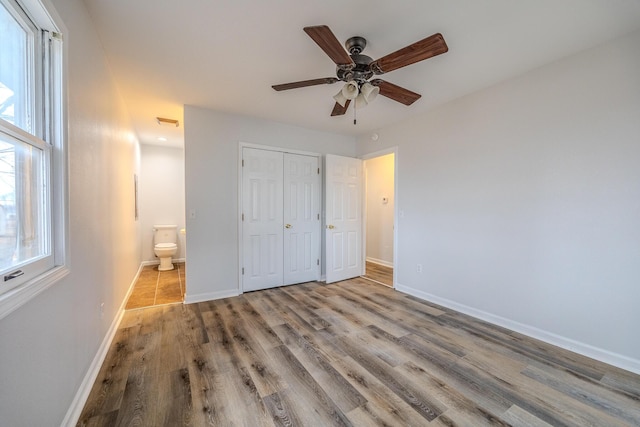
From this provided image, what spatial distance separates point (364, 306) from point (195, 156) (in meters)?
2.86

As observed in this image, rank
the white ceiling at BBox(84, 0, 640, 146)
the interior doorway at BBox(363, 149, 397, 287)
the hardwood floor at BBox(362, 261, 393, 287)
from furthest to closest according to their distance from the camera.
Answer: the interior doorway at BBox(363, 149, 397, 287) < the hardwood floor at BBox(362, 261, 393, 287) < the white ceiling at BBox(84, 0, 640, 146)

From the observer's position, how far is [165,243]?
16.6 feet

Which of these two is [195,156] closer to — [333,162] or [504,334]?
[333,162]

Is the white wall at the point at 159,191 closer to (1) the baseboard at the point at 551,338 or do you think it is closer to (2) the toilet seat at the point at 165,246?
(2) the toilet seat at the point at 165,246

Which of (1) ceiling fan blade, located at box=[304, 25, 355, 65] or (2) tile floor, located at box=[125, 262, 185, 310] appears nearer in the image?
(1) ceiling fan blade, located at box=[304, 25, 355, 65]

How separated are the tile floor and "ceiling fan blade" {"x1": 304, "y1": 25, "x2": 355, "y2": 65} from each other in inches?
130

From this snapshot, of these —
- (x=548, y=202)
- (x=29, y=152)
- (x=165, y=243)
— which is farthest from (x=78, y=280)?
(x=165, y=243)

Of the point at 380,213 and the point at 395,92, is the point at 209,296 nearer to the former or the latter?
the point at 395,92

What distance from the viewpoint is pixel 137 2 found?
1.64 metres

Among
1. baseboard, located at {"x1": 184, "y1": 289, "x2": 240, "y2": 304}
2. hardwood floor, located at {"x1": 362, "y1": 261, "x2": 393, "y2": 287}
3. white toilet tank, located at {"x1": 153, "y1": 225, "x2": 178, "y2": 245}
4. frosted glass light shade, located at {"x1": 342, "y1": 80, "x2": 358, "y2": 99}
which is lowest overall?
hardwood floor, located at {"x1": 362, "y1": 261, "x2": 393, "y2": 287}

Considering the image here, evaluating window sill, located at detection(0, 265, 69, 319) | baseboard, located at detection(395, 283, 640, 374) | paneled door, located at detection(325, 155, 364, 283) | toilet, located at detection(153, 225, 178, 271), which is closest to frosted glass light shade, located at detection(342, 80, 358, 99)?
paneled door, located at detection(325, 155, 364, 283)

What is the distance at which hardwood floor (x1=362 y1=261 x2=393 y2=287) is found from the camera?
167 inches

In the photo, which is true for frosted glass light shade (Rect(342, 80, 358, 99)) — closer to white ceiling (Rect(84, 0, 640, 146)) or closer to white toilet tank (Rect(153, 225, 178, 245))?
white ceiling (Rect(84, 0, 640, 146))

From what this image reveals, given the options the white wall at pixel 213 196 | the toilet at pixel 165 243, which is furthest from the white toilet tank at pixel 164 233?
the white wall at pixel 213 196
